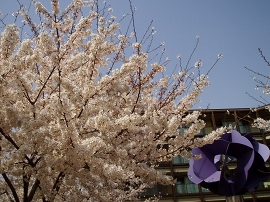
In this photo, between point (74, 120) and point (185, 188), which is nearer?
point (74, 120)

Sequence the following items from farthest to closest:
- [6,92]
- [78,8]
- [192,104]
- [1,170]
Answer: [192,104] < [78,8] < [6,92] < [1,170]

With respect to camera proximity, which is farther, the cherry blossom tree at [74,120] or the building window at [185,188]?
the building window at [185,188]

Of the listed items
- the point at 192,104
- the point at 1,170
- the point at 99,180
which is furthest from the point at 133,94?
the point at 1,170

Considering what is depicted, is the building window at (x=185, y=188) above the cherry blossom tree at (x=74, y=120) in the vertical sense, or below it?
below

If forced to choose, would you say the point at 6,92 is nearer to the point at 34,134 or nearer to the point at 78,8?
the point at 34,134

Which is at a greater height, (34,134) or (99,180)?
(34,134)

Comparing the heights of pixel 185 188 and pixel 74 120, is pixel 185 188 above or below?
below

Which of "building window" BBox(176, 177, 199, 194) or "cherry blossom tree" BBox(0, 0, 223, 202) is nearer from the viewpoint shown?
"cherry blossom tree" BBox(0, 0, 223, 202)

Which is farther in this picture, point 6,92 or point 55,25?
point 55,25

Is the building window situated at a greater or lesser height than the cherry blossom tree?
lesser

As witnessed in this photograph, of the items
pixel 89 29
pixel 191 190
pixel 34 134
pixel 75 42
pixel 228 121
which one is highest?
pixel 228 121

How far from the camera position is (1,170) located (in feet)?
11.7

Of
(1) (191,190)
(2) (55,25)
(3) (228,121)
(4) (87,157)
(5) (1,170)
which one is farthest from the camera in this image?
(3) (228,121)

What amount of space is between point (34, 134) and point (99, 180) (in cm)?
127
